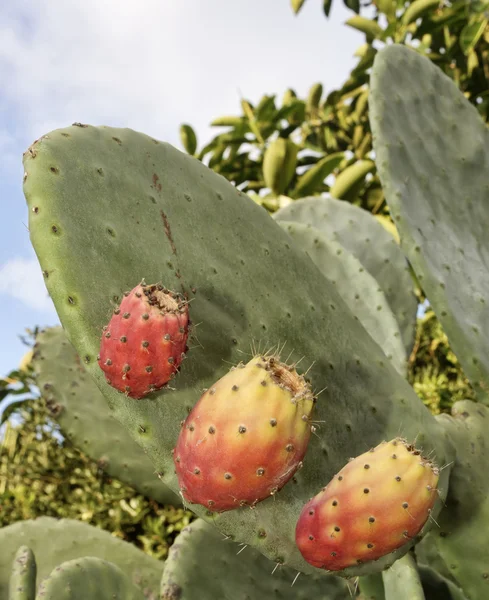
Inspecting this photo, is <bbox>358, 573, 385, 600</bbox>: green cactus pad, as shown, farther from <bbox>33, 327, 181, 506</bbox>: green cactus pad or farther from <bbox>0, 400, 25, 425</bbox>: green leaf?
<bbox>0, 400, 25, 425</bbox>: green leaf

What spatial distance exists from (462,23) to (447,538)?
3122mm

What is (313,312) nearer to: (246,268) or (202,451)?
(246,268)

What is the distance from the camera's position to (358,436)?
1352mm

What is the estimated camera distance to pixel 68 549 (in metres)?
2.14

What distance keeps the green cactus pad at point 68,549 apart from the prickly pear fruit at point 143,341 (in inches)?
51.3

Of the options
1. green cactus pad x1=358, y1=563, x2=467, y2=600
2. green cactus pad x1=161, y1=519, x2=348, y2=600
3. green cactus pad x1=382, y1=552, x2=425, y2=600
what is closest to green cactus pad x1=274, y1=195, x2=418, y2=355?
green cactus pad x1=358, y1=563, x2=467, y2=600

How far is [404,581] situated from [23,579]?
82cm

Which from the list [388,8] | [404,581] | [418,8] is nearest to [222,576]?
[404,581]

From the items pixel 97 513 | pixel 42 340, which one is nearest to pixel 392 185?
pixel 42 340

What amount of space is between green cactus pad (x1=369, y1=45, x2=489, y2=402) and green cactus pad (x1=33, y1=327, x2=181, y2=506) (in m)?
1.05

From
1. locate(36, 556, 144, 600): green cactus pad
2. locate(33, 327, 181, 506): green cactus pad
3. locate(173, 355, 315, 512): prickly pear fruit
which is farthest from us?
locate(33, 327, 181, 506): green cactus pad

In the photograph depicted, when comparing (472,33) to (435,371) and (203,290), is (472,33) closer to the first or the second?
(435,371)

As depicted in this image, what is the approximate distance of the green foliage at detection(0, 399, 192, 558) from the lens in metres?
2.93

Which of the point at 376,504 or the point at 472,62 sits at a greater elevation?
the point at 472,62
